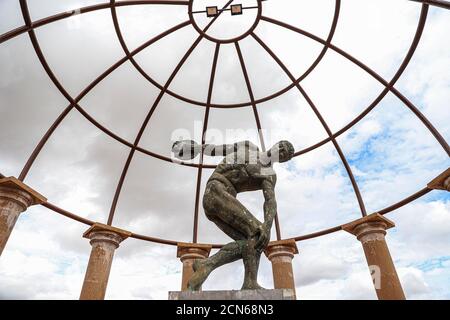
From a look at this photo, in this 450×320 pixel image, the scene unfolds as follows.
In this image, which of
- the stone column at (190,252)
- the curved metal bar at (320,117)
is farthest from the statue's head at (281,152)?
the curved metal bar at (320,117)

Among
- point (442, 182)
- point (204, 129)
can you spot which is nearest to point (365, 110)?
point (442, 182)

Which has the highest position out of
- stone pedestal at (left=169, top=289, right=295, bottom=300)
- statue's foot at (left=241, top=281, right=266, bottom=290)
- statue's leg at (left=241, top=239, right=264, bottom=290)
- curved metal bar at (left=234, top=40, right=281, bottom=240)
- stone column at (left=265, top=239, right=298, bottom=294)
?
curved metal bar at (left=234, top=40, right=281, bottom=240)

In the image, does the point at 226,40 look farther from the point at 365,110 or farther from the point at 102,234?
the point at 102,234

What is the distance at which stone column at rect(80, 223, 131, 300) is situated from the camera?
11.9 meters

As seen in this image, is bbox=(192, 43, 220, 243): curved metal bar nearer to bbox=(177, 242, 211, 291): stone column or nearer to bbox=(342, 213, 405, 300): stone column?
bbox=(177, 242, 211, 291): stone column

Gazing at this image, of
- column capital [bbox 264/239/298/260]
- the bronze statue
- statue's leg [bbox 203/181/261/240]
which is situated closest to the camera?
the bronze statue

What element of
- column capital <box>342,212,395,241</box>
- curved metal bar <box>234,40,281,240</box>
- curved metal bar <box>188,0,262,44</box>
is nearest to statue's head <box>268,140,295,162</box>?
column capital <box>342,212,395,241</box>

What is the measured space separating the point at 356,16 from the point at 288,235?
1780cm

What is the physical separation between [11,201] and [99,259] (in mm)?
3894

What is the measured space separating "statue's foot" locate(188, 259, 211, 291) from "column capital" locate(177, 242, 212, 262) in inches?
357

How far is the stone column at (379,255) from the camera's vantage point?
37.2 feet

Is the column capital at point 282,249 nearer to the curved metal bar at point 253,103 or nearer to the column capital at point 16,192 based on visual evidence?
the curved metal bar at point 253,103
